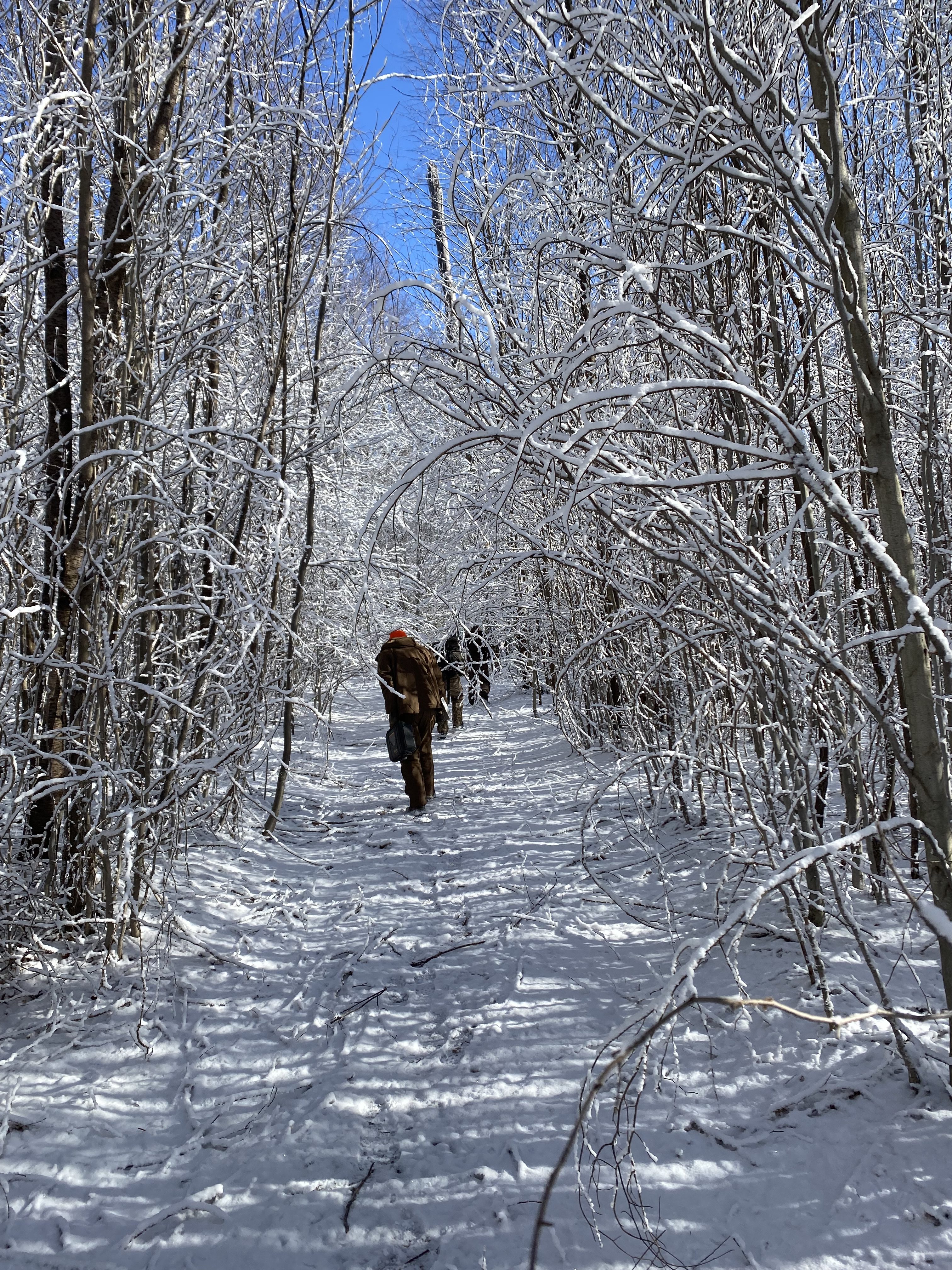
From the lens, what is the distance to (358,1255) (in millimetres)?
2135

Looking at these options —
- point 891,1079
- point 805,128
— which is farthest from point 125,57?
point 891,1079

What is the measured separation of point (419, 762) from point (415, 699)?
531mm

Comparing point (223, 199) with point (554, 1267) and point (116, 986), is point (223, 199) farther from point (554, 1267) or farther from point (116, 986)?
point (554, 1267)

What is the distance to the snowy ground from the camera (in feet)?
6.94

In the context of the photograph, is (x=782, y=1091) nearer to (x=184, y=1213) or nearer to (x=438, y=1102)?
(x=438, y=1102)

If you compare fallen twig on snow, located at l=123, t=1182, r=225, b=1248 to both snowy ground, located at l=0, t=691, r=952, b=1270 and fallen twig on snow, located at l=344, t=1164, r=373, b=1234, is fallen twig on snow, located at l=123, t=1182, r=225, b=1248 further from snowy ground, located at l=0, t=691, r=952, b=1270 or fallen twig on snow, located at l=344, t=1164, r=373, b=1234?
fallen twig on snow, located at l=344, t=1164, r=373, b=1234

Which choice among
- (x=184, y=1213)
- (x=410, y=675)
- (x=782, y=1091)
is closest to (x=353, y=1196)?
(x=184, y=1213)

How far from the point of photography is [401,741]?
6.64 m

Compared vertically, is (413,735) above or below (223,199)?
below

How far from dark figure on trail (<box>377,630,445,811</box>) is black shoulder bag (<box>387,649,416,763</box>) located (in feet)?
0.09

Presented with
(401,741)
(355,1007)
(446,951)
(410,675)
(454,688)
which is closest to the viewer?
(355,1007)

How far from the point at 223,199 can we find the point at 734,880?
482 cm

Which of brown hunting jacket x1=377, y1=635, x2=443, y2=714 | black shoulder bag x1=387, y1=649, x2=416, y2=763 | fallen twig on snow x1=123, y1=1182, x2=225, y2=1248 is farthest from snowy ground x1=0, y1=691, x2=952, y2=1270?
brown hunting jacket x1=377, y1=635, x2=443, y2=714

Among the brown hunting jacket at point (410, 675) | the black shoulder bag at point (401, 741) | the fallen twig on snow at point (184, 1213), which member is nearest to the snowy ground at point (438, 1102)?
the fallen twig on snow at point (184, 1213)
